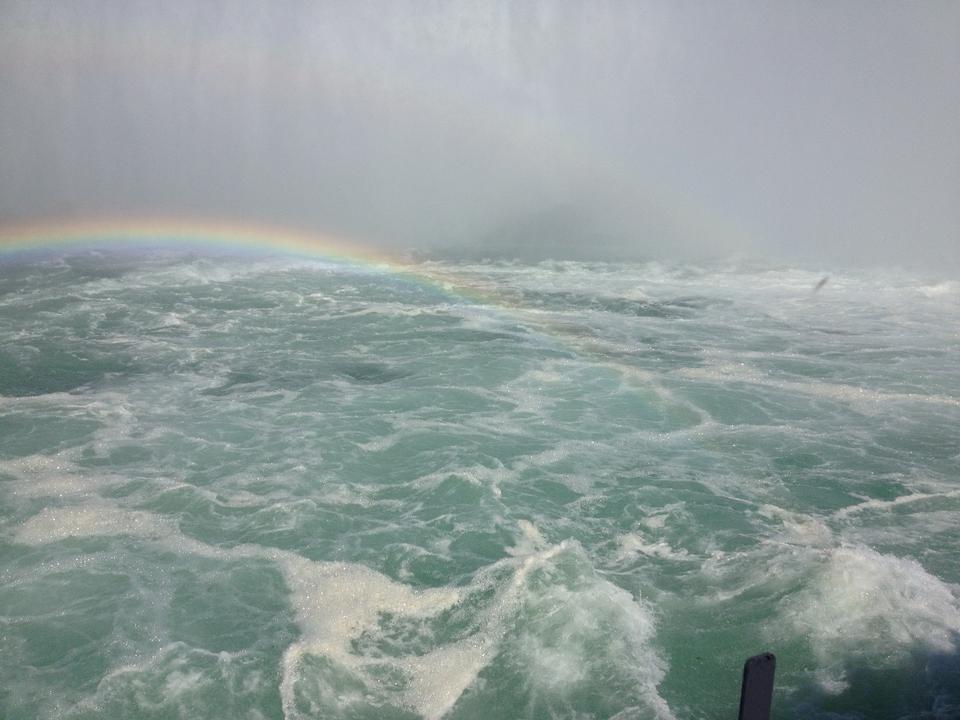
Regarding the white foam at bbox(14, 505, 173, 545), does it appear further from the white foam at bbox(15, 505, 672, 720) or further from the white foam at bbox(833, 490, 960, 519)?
the white foam at bbox(833, 490, 960, 519)

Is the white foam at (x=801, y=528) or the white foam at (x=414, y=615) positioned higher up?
the white foam at (x=801, y=528)

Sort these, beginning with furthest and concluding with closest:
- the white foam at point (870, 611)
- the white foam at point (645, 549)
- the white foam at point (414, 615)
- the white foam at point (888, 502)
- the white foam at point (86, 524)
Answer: the white foam at point (888, 502)
the white foam at point (86, 524)
the white foam at point (645, 549)
the white foam at point (870, 611)
the white foam at point (414, 615)

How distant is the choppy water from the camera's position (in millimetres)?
5453

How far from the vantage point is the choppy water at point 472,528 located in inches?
215

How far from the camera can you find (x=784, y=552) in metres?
7.40

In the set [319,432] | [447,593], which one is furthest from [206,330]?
[447,593]

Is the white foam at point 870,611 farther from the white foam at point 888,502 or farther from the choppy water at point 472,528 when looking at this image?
the white foam at point 888,502

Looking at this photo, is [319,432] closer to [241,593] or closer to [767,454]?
[241,593]

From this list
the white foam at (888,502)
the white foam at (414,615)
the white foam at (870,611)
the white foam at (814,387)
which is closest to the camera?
the white foam at (414,615)

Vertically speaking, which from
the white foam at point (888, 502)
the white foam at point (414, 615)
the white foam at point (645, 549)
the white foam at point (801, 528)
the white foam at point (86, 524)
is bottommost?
the white foam at point (86, 524)

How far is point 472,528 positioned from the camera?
809cm

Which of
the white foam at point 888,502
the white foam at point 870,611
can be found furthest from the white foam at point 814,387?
the white foam at point 870,611

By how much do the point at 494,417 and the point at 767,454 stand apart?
15.1ft

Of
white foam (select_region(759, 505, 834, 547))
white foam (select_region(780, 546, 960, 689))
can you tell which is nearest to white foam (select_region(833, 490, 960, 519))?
white foam (select_region(759, 505, 834, 547))
